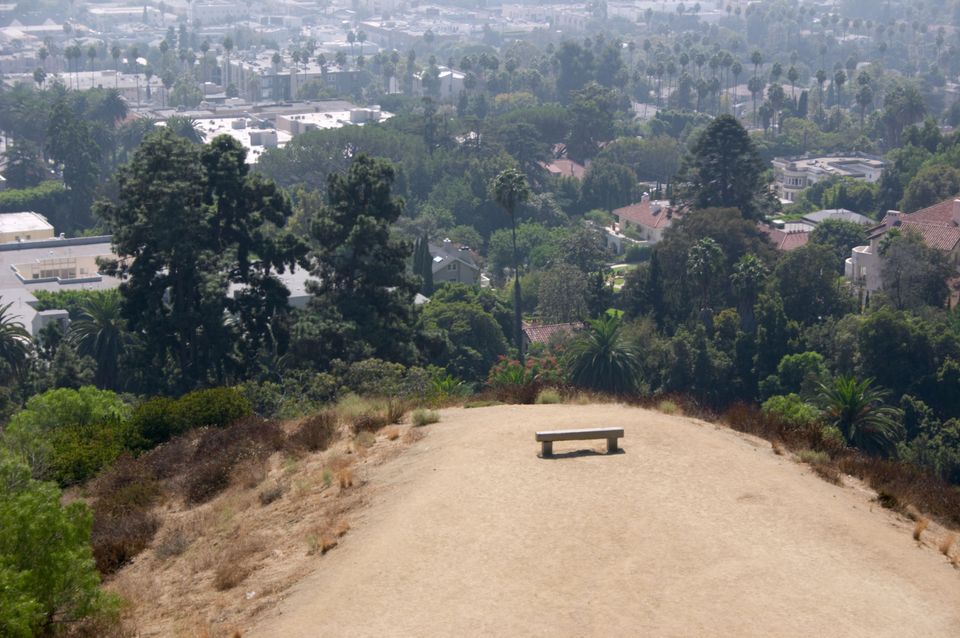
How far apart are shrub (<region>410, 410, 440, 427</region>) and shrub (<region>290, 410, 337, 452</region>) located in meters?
1.54

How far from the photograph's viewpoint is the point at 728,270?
6788 centimetres

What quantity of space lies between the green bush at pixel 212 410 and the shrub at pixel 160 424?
100 millimetres

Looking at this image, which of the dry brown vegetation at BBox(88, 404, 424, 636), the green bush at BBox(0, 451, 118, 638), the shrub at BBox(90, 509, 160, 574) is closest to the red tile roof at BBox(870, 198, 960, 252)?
the dry brown vegetation at BBox(88, 404, 424, 636)

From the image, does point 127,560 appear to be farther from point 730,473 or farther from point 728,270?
point 728,270

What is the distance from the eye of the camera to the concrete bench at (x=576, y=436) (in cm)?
2231

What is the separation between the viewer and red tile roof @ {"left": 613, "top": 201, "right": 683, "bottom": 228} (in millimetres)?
99250

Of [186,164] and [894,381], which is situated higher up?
[186,164]

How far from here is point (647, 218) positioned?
101062 mm

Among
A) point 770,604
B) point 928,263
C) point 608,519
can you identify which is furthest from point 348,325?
point 928,263

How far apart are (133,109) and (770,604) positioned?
15539 centimetres

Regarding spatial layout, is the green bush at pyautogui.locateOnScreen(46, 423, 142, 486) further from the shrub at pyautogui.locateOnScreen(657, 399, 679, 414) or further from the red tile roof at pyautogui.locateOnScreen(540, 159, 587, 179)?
the red tile roof at pyautogui.locateOnScreen(540, 159, 587, 179)

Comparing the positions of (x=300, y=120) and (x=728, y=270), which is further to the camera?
(x=300, y=120)

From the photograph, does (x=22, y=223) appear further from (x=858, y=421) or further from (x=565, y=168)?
(x=858, y=421)

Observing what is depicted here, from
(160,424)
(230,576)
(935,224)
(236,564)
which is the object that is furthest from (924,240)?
(230,576)
